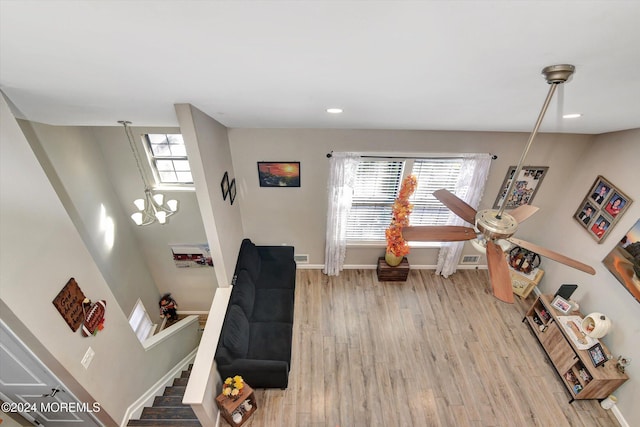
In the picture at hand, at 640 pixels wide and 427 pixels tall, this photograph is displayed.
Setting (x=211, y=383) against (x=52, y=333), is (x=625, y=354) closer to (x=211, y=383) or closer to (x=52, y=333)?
(x=211, y=383)

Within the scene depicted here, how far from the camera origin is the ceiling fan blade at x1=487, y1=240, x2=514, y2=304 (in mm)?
1701

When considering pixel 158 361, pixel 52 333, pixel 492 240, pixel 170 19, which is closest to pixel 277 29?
pixel 170 19

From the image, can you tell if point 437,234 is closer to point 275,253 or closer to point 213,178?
point 213,178

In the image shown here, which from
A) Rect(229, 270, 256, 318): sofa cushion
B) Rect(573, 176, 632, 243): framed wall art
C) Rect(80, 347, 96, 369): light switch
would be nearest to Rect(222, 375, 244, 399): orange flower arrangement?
Rect(229, 270, 256, 318): sofa cushion

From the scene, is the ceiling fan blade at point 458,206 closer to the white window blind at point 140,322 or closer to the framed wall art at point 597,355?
the framed wall art at point 597,355

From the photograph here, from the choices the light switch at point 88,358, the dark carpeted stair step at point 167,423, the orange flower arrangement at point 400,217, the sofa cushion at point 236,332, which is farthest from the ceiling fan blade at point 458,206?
the dark carpeted stair step at point 167,423

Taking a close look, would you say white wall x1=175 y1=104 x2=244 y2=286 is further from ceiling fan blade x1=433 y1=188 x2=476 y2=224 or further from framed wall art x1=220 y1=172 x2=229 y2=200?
ceiling fan blade x1=433 y1=188 x2=476 y2=224

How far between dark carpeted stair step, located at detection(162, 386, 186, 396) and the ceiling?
3589mm

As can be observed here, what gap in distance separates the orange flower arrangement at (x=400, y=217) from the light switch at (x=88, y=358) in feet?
11.9

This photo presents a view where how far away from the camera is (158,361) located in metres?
3.99

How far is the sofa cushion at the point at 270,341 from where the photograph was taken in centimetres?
367

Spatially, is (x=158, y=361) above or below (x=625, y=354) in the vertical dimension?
below

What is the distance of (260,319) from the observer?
412cm

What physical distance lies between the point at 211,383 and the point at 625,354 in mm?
4671
